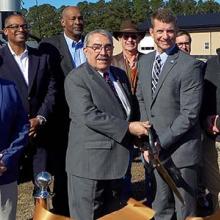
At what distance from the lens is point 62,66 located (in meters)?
5.49

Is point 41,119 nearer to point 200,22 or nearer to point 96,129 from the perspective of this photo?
point 96,129

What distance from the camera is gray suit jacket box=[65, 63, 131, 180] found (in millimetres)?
3822

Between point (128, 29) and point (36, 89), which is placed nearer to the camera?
point (36, 89)

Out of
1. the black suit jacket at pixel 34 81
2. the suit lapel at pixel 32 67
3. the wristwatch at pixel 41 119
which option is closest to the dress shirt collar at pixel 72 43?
the black suit jacket at pixel 34 81

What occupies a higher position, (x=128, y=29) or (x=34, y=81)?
(x=128, y=29)

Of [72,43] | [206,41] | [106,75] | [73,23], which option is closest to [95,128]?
[106,75]

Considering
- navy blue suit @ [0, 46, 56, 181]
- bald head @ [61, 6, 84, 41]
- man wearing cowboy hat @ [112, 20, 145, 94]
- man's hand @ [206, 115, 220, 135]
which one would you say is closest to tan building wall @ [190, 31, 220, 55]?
man wearing cowboy hat @ [112, 20, 145, 94]

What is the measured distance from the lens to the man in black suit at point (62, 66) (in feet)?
17.9

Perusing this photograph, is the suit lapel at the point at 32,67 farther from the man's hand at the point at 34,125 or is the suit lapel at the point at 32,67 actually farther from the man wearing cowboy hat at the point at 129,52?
the man wearing cowboy hat at the point at 129,52

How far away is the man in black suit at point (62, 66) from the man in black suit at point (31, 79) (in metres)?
0.22

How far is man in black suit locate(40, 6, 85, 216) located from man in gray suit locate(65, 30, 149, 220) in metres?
1.49

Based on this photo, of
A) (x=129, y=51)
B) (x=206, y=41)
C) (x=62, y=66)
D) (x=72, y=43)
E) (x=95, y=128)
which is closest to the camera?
(x=95, y=128)

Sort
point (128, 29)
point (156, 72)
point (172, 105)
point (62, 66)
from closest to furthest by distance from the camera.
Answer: point (172, 105) < point (156, 72) < point (62, 66) < point (128, 29)

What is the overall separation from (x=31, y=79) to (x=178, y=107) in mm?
1512
